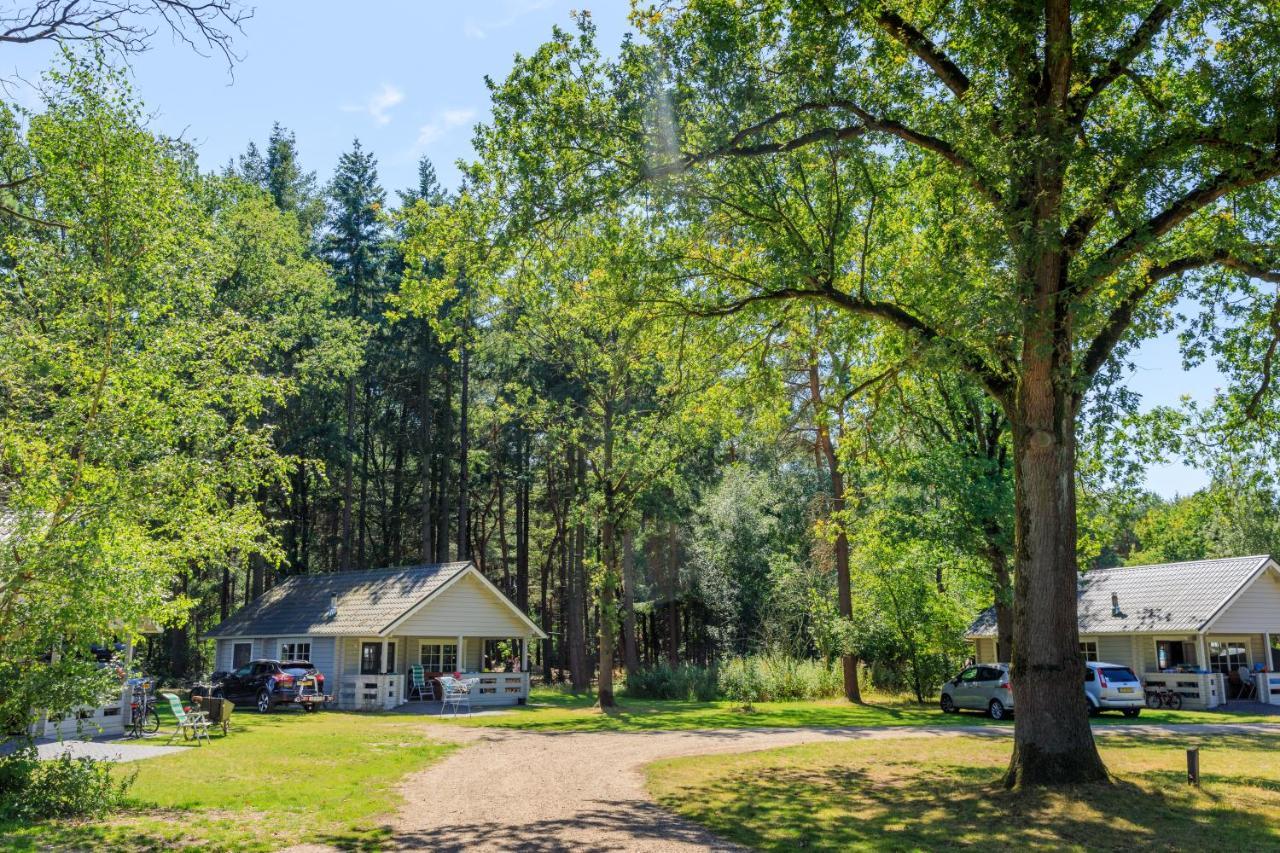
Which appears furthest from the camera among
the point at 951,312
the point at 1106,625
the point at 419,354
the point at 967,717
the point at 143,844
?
the point at 419,354

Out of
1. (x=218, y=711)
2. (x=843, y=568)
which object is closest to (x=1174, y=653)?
(x=843, y=568)

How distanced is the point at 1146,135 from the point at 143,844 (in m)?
13.6

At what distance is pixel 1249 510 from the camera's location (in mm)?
16344

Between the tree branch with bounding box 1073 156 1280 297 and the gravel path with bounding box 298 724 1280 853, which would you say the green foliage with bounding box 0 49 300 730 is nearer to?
the gravel path with bounding box 298 724 1280 853

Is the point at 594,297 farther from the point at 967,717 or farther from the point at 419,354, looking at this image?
the point at 419,354

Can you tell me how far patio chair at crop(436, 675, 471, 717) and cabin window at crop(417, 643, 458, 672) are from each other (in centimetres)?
373

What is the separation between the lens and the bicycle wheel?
20.6m

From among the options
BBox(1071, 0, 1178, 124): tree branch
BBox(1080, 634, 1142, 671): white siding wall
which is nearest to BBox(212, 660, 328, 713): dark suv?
BBox(1071, 0, 1178, 124): tree branch

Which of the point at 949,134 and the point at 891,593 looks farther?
the point at 891,593

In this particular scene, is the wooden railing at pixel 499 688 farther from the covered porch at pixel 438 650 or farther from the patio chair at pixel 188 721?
the patio chair at pixel 188 721

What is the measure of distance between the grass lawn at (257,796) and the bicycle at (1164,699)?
22.5 m

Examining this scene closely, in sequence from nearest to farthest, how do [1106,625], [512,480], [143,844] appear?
[143,844], [1106,625], [512,480]

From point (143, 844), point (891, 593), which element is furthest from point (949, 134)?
point (891, 593)

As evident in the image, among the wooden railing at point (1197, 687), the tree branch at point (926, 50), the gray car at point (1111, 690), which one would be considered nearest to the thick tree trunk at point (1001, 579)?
the gray car at point (1111, 690)
